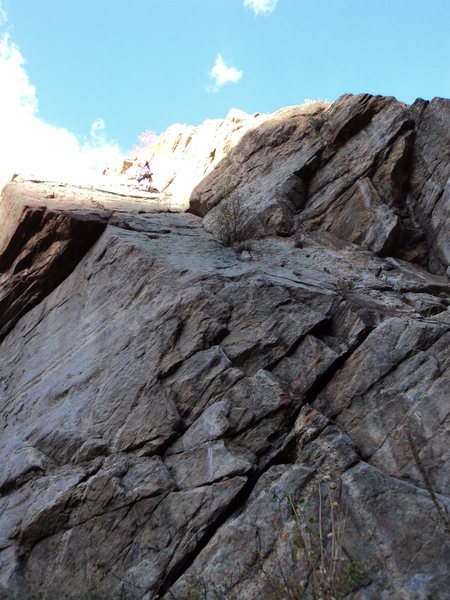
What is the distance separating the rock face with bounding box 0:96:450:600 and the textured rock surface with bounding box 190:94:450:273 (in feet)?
0.19

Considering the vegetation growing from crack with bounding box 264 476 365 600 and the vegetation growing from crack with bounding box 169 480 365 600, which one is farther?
the vegetation growing from crack with bounding box 169 480 365 600

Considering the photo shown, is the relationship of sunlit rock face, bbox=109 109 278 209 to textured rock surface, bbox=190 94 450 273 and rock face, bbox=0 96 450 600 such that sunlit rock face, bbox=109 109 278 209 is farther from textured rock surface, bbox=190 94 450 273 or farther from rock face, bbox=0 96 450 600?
rock face, bbox=0 96 450 600

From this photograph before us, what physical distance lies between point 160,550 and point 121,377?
252cm

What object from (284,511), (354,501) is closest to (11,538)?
(284,511)

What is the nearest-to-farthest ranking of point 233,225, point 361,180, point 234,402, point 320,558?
point 320,558
point 234,402
point 361,180
point 233,225

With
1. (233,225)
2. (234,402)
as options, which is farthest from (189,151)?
(234,402)

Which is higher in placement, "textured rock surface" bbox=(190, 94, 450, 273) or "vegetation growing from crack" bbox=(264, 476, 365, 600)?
"textured rock surface" bbox=(190, 94, 450, 273)

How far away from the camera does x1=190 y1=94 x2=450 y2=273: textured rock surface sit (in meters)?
9.50

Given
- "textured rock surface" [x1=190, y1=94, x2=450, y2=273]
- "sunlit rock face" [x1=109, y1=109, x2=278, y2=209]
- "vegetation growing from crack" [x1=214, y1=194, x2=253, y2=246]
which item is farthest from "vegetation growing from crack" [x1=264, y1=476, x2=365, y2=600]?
"sunlit rock face" [x1=109, y1=109, x2=278, y2=209]

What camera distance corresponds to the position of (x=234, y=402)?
247 inches

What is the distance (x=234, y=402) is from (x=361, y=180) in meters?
5.92

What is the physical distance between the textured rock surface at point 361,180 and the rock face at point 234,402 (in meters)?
0.06

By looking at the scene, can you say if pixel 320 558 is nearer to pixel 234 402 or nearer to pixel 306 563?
pixel 306 563

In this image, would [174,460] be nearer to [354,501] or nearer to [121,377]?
[121,377]
